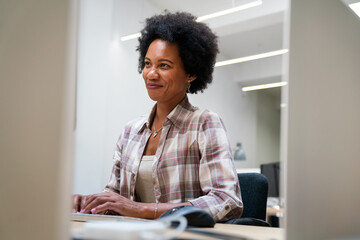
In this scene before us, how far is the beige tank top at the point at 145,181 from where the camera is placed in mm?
1258

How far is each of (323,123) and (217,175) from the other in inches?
25.0

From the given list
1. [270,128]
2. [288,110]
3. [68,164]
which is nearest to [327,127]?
[288,110]

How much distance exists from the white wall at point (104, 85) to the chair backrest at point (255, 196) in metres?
2.15

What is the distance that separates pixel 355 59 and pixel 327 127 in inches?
4.7

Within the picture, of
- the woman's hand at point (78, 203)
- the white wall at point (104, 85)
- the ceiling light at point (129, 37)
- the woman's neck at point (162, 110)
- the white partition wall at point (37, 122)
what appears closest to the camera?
the white partition wall at point (37, 122)

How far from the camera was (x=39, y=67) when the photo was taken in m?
0.47

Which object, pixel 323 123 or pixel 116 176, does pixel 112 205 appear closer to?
pixel 116 176

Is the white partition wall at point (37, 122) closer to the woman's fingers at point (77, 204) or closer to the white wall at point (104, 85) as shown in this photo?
the woman's fingers at point (77, 204)

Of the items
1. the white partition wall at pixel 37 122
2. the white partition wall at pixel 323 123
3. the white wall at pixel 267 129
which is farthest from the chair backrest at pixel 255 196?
the white wall at pixel 267 129

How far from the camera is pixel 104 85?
3680 millimetres

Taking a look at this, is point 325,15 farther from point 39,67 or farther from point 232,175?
point 232,175

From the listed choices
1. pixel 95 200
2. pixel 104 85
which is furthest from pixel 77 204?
pixel 104 85

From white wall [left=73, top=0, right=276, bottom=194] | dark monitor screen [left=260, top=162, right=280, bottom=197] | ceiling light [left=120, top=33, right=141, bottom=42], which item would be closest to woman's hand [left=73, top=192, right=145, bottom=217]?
white wall [left=73, top=0, right=276, bottom=194]

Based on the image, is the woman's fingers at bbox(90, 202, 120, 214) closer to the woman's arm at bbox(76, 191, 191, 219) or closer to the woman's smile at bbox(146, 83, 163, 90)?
the woman's arm at bbox(76, 191, 191, 219)
